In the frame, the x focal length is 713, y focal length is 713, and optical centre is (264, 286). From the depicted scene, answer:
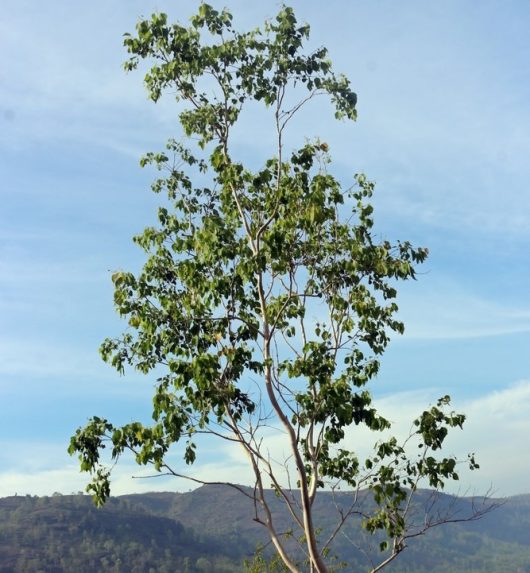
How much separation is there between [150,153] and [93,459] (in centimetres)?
764

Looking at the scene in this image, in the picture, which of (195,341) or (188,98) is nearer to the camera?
(195,341)

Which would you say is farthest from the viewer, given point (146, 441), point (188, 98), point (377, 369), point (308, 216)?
point (188, 98)

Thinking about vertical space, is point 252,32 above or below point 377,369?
above

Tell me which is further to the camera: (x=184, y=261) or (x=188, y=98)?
(x=188, y=98)

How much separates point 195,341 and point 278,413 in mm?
2297

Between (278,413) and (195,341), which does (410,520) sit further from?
(195,341)

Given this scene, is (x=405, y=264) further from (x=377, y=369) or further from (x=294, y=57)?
(x=294, y=57)

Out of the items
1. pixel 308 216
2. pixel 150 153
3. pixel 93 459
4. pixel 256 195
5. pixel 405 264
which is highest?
pixel 150 153

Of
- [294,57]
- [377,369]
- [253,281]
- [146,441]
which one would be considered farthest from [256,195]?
[146,441]

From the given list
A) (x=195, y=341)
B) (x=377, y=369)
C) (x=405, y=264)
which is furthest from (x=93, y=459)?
(x=405, y=264)

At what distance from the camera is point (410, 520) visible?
51.4 ft

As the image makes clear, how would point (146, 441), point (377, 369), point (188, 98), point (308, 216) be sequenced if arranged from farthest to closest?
point (188, 98)
point (377, 369)
point (308, 216)
point (146, 441)

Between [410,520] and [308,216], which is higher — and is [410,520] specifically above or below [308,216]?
below

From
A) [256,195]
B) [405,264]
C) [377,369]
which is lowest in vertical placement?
[377,369]
